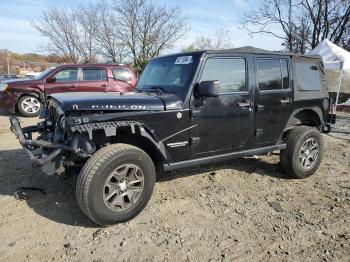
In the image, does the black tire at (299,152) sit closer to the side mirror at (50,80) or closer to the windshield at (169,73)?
the windshield at (169,73)

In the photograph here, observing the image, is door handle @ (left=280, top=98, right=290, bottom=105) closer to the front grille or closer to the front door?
the front door

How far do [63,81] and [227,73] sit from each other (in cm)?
747

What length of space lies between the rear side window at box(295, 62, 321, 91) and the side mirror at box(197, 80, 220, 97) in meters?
1.86

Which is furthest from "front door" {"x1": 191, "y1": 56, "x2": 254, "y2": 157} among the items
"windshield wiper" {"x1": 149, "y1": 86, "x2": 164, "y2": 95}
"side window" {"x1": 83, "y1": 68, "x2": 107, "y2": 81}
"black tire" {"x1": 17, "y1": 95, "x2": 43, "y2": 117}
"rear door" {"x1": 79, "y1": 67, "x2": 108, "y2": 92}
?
"black tire" {"x1": 17, "y1": 95, "x2": 43, "y2": 117}

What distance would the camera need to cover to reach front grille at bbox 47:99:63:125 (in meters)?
3.89

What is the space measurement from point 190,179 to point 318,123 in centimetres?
230

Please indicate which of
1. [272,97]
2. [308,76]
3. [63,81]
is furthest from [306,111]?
[63,81]

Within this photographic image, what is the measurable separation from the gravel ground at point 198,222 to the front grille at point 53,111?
900 millimetres

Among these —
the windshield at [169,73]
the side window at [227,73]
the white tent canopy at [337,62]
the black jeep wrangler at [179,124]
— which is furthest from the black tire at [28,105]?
the white tent canopy at [337,62]

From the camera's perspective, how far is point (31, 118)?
34.7 ft

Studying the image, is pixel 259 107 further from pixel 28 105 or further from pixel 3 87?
pixel 3 87

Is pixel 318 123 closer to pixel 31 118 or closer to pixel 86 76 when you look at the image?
pixel 86 76

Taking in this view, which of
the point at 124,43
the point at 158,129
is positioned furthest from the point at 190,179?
the point at 124,43

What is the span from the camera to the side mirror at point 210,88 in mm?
3775
